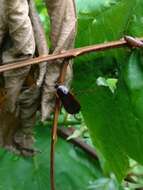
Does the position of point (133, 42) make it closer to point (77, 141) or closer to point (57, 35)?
point (57, 35)

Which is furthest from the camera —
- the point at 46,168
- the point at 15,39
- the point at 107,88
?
the point at 46,168

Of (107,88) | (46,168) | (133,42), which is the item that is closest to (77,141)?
(46,168)

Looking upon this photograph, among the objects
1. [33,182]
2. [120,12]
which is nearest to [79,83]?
[120,12]

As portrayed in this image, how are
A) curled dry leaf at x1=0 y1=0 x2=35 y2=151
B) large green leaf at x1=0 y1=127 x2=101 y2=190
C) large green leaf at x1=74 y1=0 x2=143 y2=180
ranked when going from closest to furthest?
curled dry leaf at x1=0 y1=0 x2=35 y2=151 → large green leaf at x1=74 y1=0 x2=143 y2=180 → large green leaf at x1=0 y1=127 x2=101 y2=190

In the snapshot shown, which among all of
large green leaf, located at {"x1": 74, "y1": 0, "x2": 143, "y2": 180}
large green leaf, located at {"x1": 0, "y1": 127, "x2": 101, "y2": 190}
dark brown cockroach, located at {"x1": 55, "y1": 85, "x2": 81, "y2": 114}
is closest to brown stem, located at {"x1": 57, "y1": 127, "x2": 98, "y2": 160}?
large green leaf, located at {"x1": 0, "y1": 127, "x2": 101, "y2": 190}

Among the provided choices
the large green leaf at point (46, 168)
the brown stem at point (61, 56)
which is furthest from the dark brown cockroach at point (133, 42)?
the large green leaf at point (46, 168)

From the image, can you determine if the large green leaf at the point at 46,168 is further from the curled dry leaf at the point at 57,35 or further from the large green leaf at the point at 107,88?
the curled dry leaf at the point at 57,35

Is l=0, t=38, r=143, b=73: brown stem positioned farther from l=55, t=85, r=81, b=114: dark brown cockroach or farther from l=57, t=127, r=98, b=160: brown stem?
l=57, t=127, r=98, b=160: brown stem
